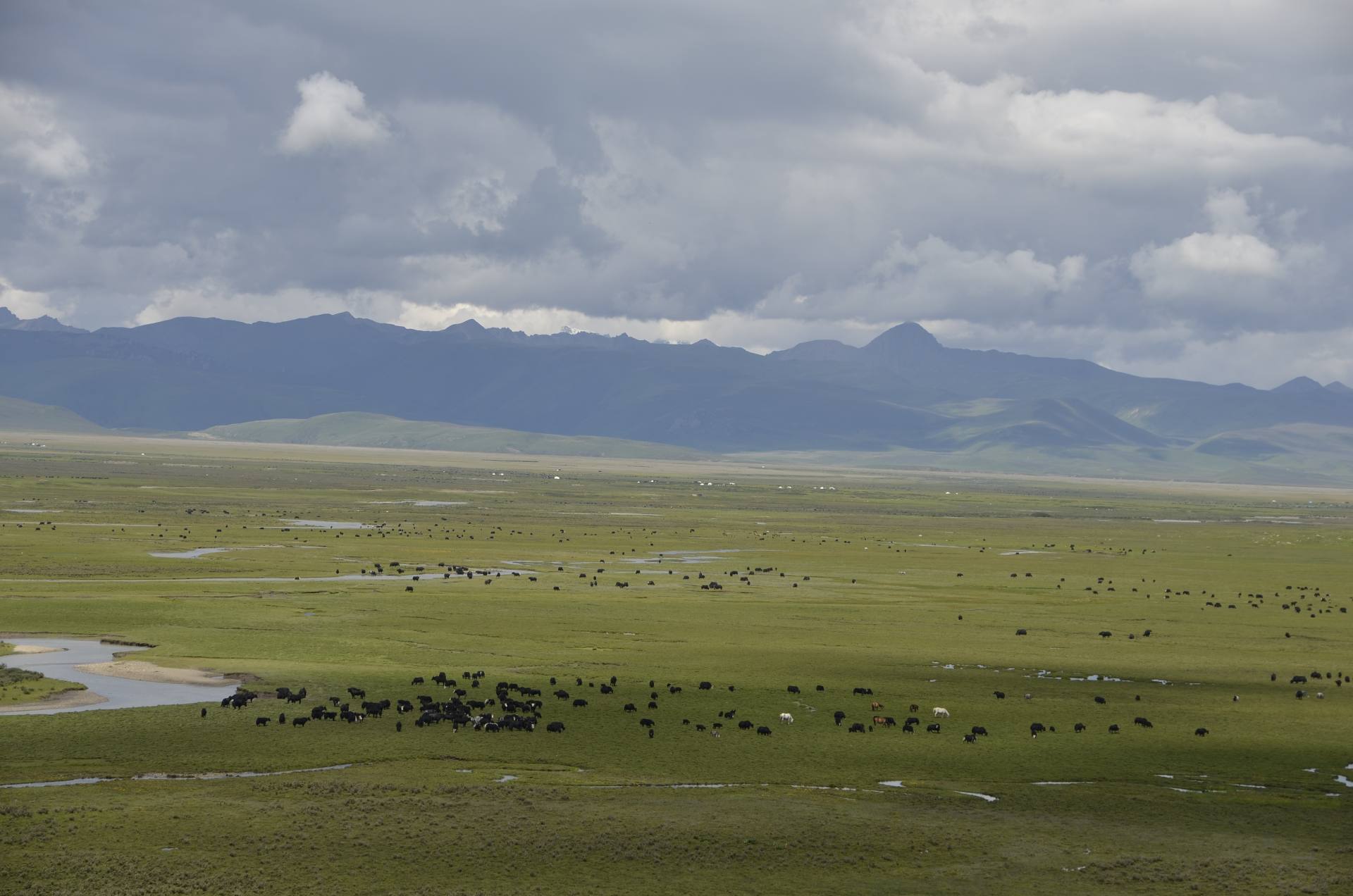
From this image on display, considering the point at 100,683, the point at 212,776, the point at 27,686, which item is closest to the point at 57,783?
the point at 212,776

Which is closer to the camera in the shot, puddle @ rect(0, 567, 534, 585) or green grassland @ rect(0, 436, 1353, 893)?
green grassland @ rect(0, 436, 1353, 893)

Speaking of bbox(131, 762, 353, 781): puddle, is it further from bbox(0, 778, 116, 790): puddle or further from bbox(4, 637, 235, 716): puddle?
bbox(4, 637, 235, 716): puddle

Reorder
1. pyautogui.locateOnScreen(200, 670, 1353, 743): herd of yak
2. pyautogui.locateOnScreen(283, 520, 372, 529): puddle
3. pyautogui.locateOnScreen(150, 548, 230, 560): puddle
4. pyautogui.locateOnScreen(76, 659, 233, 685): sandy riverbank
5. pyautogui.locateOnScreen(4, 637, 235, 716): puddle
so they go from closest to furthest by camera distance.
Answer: pyautogui.locateOnScreen(200, 670, 1353, 743): herd of yak
pyautogui.locateOnScreen(4, 637, 235, 716): puddle
pyautogui.locateOnScreen(76, 659, 233, 685): sandy riverbank
pyautogui.locateOnScreen(150, 548, 230, 560): puddle
pyautogui.locateOnScreen(283, 520, 372, 529): puddle

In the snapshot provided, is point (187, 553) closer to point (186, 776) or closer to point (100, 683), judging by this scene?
point (100, 683)

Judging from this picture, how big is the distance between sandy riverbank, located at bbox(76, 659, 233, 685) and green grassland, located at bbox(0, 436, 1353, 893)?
5.73 ft

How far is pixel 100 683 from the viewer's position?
156ft

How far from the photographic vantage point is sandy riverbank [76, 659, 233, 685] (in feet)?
159

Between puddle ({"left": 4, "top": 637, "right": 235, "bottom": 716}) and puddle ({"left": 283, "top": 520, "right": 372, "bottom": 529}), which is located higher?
puddle ({"left": 283, "top": 520, "right": 372, "bottom": 529})

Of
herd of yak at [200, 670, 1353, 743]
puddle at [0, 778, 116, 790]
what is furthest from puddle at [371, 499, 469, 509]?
puddle at [0, 778, 116, 790]

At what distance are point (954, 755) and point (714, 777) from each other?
313 inches

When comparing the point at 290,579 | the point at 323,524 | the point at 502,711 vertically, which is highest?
the point at 323,524

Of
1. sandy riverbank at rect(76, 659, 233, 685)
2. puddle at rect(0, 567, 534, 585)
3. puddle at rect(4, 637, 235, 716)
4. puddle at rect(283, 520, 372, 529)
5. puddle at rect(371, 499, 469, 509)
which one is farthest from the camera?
puddle at rect(371, 499, 469, 509)

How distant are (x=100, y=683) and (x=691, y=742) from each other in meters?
23.1

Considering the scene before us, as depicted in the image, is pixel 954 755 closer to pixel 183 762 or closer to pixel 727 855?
pixel 727 855
